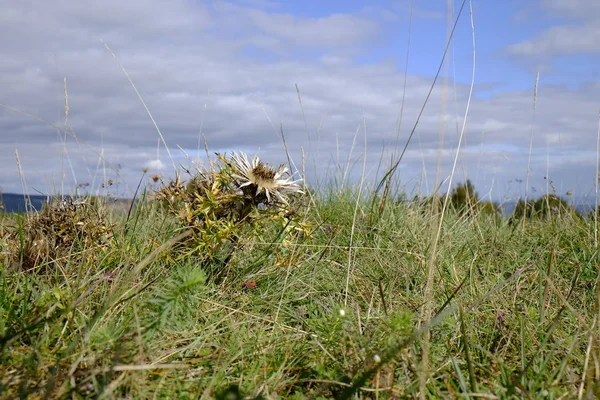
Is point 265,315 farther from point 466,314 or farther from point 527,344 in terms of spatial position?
point 527,344

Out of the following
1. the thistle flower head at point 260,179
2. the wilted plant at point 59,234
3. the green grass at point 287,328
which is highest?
the thistle flower head at point 260,179

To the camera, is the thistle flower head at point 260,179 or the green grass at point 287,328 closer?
the green grass at point 287,328

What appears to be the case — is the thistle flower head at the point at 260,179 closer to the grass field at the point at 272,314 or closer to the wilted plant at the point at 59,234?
the grass field at the point at 272,314

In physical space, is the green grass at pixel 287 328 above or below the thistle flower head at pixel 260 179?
below

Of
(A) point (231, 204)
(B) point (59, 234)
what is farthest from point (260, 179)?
(B) point (59, 234)

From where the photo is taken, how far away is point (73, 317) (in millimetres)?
2189

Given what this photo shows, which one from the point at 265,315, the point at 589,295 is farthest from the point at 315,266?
the point at 589,295

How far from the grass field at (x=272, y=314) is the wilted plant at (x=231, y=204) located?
1cm

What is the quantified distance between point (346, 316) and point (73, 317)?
3.65 ft

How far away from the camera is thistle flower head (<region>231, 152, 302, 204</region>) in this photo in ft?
8.97

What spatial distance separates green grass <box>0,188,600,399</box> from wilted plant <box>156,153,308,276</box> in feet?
0.50

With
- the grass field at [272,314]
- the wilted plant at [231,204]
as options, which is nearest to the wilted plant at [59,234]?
the grass field at [272,314]

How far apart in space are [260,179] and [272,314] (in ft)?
2.20

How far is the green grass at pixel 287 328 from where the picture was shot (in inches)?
72.8
